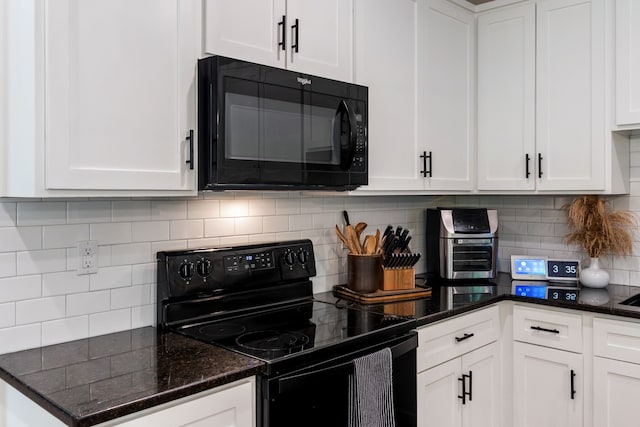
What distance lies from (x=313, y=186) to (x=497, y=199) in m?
1.61

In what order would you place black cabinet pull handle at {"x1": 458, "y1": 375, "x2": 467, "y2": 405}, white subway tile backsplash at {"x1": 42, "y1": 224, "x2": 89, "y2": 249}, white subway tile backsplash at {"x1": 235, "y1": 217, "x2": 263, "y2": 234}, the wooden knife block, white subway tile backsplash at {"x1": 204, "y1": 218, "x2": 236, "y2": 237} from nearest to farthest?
white subway tile backsplash at {"x1": 42, "y1": 224, "x2": 89, "y2": 249}, white subway tile backsplash at {"x1": 204, "y1": 218, "x2": 236, "y2": 237}, white subway tile backsplash at {"x1": 235, "y1": 217, "x2": 263, "y2": 234}, black cabinet pull handle at {"x1": 458, "y1": 375, "x2": 467, "y2": 405}, the wooden knife block

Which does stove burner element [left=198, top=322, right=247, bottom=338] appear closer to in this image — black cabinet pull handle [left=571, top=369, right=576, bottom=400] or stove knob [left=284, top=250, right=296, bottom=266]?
stove knob [left=284, top=250, right=296, bottom=266]

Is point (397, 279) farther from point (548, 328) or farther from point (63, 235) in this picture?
point (63, 235)

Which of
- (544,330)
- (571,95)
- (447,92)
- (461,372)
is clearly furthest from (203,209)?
(571,95)

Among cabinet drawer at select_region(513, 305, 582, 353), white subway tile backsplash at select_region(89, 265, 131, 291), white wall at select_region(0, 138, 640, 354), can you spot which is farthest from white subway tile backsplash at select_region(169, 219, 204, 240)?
cabinet drawer at select_region(513, 305, 582, 353)

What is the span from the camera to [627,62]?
7.86ft

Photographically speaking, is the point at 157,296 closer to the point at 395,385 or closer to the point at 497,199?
the point at 395,385

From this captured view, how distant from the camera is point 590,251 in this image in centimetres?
271

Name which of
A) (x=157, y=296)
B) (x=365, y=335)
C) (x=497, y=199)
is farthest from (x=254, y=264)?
(x=497, y=199)

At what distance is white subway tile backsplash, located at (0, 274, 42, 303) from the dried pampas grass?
7.98 ft

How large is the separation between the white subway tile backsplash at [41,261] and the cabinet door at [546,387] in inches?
77.8

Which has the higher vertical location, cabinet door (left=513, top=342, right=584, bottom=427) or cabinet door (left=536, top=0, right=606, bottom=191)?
cabinet door (left=536, top=0, right=606, bottom=191)

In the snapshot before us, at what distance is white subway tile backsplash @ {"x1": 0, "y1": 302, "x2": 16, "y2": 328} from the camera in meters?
1.58

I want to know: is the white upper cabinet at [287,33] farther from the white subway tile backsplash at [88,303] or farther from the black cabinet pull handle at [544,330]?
the black cabinet pull handle at [544,330]
